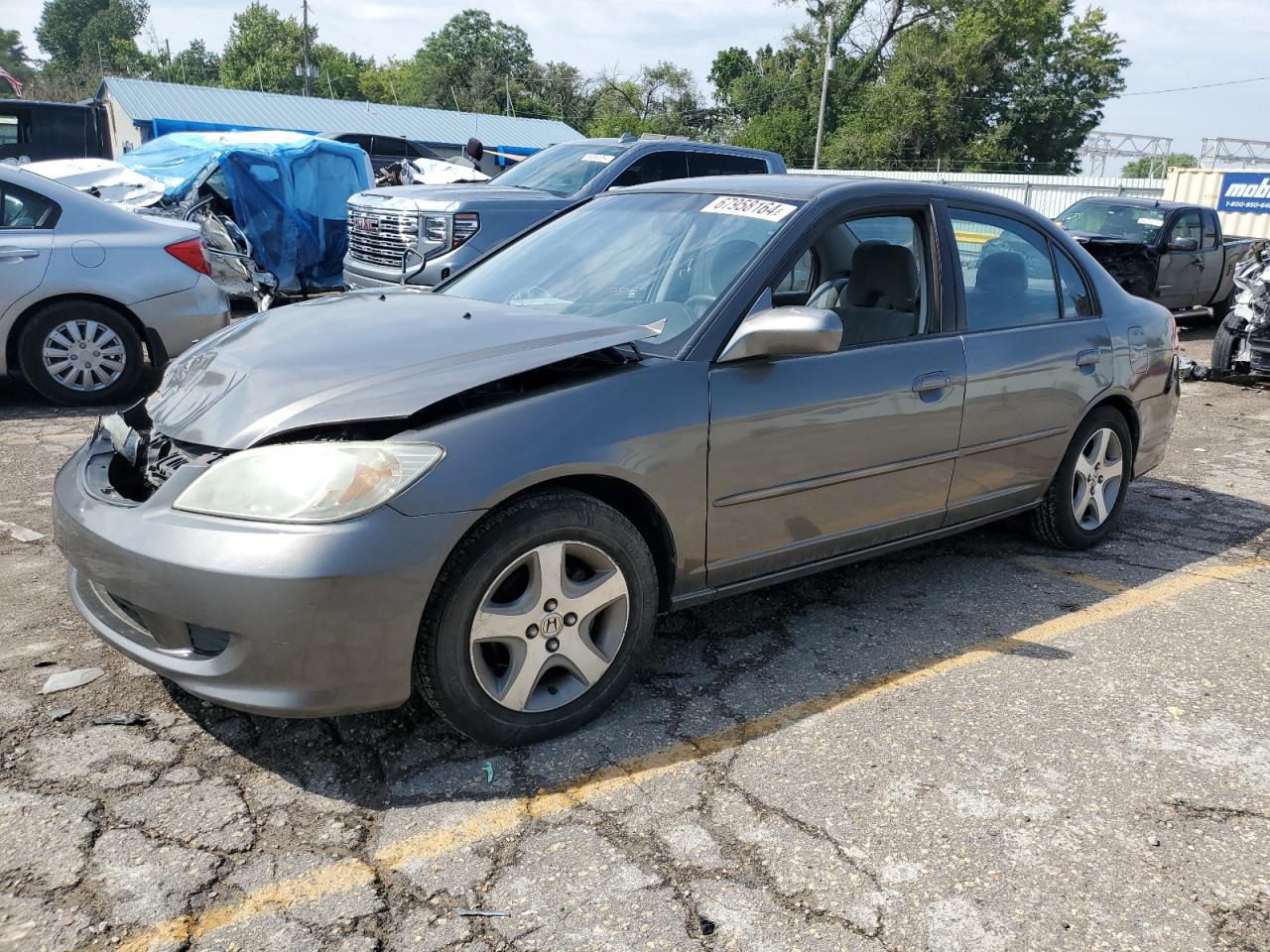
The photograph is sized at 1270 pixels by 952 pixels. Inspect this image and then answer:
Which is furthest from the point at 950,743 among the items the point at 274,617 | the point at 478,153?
the point at 478,153

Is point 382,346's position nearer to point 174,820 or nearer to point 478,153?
point 174,820

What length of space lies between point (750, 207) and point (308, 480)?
1.96m

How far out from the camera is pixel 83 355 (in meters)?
6.77

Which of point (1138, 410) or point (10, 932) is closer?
point (10, 932)

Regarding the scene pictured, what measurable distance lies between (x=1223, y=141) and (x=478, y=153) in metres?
28.2

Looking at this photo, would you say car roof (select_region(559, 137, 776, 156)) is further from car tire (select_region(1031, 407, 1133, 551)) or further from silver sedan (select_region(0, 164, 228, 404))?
car tire (select_region(1031, 407, 1133, 551))

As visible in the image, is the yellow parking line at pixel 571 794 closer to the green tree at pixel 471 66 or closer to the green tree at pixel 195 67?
the green tree at pixel 471 66

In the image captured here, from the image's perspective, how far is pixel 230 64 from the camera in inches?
3836

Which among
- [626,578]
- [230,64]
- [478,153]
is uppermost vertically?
[230,64]

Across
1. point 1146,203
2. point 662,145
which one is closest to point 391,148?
point 662,145

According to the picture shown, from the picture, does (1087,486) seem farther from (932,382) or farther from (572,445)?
(572,445)

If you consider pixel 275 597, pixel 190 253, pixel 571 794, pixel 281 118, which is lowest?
pixel 571 794

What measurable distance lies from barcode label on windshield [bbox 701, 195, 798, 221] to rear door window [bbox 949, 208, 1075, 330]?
87 cm

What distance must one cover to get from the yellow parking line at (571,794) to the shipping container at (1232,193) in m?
19.5
